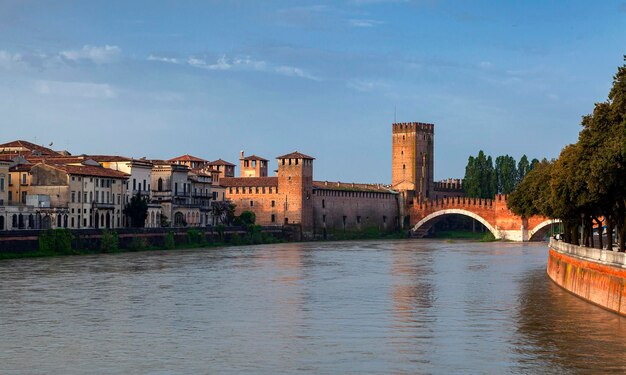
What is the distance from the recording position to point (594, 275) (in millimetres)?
28766

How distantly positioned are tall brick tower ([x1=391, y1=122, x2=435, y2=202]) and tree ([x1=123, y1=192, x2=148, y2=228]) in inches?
1735

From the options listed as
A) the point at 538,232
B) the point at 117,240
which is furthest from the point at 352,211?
the point at 117,240

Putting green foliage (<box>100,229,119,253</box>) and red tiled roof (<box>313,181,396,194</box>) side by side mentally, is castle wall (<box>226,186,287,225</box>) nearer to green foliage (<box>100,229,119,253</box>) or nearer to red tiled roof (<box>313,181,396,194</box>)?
red tiled roof (<box>313,181,396,194</box>)

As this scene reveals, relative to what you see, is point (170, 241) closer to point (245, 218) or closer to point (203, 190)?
point (203, 190)

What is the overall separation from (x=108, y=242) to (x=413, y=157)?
188 ft

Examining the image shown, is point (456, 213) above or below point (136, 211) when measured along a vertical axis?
above

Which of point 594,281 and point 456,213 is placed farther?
point 456,213

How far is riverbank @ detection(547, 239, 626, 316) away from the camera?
25531 millimetres

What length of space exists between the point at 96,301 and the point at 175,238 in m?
36.8

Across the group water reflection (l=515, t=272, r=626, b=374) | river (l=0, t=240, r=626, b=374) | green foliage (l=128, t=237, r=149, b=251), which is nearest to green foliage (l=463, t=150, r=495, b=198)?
green foliage (l=128, t=237, r=149, b=251)

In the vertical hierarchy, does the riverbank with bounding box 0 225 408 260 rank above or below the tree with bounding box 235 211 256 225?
below

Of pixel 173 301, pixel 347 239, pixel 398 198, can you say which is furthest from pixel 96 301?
pixel 398 198

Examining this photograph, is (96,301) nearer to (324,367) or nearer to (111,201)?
(324,367)

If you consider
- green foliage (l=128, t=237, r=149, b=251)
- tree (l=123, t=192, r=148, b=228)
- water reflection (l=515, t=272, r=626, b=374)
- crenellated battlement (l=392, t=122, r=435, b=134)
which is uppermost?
crenellated battlement (l=392, t=122, r=435, b=134)
